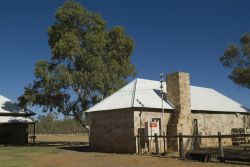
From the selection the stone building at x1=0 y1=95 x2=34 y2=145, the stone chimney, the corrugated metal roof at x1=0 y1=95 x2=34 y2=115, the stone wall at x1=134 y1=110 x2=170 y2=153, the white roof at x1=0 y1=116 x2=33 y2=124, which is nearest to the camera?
the stone wall at x1=134 y1=110 x2=170 y2=153

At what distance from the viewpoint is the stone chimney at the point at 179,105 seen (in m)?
27.0

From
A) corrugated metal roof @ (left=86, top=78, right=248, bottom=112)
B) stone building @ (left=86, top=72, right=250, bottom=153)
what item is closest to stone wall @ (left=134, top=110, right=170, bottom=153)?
stone building @ (left=86, top=72, right=250, bottom=153)

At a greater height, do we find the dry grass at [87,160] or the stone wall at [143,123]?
the stone wall at [143,123]

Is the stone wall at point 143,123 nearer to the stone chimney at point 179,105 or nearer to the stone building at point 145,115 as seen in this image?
the stone building at point 145,115

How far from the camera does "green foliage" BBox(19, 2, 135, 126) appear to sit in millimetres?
38312

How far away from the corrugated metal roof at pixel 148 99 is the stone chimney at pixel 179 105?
0.72 meters

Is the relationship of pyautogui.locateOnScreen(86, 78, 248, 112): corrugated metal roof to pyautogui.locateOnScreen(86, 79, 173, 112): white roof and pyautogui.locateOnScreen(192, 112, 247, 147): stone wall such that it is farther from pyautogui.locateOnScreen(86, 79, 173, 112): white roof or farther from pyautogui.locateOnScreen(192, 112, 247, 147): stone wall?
pyautogui.locateOnScreen(192, 112, 247, 147): stone wall

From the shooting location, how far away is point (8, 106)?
42500 mm

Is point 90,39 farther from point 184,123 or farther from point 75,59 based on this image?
point 184,123

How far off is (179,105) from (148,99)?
2.30 m

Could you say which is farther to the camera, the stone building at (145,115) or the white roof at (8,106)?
the white roof at (8,106)

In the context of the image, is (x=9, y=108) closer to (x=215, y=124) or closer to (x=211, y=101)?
(x=211, y=101)

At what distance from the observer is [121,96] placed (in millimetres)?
28812

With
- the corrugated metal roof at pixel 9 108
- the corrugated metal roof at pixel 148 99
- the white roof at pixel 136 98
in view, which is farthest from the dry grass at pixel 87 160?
the corrugated metal roof at pixel 9 108
